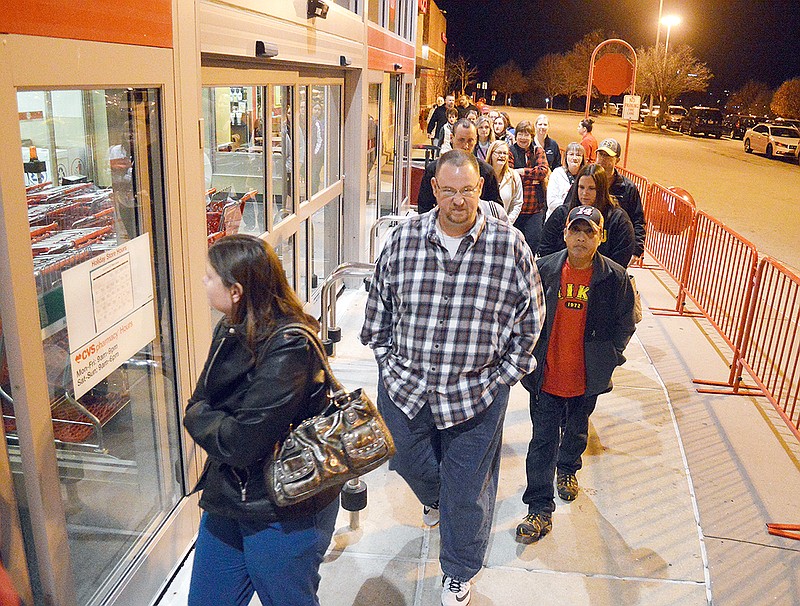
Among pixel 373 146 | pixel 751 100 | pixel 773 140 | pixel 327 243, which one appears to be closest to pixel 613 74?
pixel 373 146

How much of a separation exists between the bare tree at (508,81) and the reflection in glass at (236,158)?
332ft

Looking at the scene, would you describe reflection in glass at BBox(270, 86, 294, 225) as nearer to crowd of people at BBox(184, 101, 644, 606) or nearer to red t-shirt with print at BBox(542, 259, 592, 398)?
crowd of people at BBox(184, 101, 644, 606)

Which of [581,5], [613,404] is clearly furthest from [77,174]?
[581,5]

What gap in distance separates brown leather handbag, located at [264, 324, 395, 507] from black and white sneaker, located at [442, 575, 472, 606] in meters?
1.26

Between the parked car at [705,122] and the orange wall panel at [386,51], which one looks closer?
the orange wall panel at [386,51]

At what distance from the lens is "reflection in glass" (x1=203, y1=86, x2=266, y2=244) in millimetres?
4824

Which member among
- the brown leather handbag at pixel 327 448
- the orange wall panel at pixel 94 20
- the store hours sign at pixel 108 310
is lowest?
the brown leather handbag at pixel 327 448

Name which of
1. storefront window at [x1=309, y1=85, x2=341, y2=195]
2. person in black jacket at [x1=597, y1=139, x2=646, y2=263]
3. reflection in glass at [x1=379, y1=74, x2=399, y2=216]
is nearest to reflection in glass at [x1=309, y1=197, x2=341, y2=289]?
storefront window at [x1=309, y1=85, x2=341, y2=195]

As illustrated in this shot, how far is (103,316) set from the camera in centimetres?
273

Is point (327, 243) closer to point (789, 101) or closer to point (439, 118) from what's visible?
point (439, 118)

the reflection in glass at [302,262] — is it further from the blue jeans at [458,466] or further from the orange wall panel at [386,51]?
the blue jeans at [458,466]

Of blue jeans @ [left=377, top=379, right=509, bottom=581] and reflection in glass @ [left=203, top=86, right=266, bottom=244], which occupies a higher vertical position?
reflection in glass @ [left=203, top=86, right=266, bottom=244]

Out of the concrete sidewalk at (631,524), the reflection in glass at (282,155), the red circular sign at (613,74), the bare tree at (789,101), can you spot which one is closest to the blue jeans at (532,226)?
the concrete sidewalk at (631,524)

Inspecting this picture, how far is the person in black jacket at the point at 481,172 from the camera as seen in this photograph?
584 centimetres
